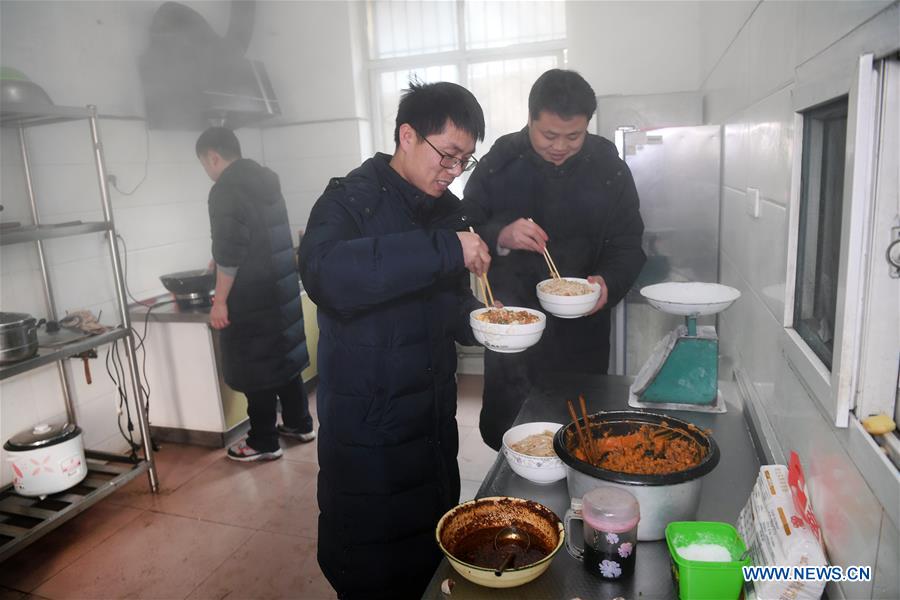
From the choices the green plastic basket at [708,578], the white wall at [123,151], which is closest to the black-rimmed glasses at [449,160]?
the green plastic basket at [708,578]

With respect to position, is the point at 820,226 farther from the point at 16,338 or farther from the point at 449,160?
the point at 16,338

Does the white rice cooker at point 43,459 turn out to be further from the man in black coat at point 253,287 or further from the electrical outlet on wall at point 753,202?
the electrical outlet on wall at point 753,202

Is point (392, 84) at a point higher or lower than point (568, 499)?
higher

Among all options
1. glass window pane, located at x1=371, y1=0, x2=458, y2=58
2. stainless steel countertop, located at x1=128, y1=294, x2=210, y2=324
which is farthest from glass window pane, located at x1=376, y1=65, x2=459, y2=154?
stainless steel countertop, located at x1=128, y1=294, x2=210, y2=324

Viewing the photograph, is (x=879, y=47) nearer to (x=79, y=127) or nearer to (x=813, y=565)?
(x=813, y=565)

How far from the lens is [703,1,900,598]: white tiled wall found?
0.73 m

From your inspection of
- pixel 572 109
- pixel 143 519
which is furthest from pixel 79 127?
pixel 572 109

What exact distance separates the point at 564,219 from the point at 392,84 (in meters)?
2.71

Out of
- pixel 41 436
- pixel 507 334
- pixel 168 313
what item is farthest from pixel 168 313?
pixel 507 334

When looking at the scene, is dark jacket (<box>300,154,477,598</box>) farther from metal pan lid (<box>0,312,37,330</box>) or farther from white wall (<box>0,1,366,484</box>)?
white wall (<box>0,1,366,484</box>)

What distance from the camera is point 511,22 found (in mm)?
4090

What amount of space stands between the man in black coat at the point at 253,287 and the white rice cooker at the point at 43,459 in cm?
74

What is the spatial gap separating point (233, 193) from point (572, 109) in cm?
161

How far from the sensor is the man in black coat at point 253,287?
9.02 feet
